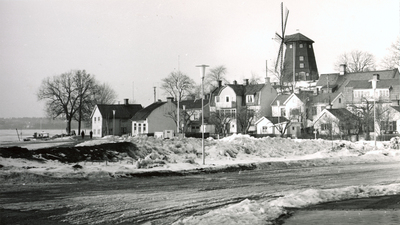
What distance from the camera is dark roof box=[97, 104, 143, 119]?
275ft

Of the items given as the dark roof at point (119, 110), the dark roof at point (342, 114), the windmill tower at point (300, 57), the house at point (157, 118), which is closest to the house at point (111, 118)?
the dark roof at point (119, 110)

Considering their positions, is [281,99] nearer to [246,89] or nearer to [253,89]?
[253,89]

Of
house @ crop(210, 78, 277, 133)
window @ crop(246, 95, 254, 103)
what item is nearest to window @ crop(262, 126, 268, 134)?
house @ crop(210, 78, 277, 133)

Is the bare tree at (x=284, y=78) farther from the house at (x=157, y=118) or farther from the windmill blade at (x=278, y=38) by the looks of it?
the house at (x=157, y=118)

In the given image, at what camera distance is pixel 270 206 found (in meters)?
10.8

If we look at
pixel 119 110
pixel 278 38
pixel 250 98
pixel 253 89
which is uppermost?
pixel 278 38

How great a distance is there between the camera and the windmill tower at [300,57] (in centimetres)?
10119

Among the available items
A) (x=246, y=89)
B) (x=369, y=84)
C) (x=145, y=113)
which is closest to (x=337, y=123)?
(x=369, y=84)

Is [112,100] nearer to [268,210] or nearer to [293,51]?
[293,51]

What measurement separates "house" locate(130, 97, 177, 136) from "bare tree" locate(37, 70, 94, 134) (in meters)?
9.86

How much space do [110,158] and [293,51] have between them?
82495 millimetres

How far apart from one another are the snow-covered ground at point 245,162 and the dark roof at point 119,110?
175 feet

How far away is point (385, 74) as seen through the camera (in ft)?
282

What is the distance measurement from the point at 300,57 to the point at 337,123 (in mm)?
43253
